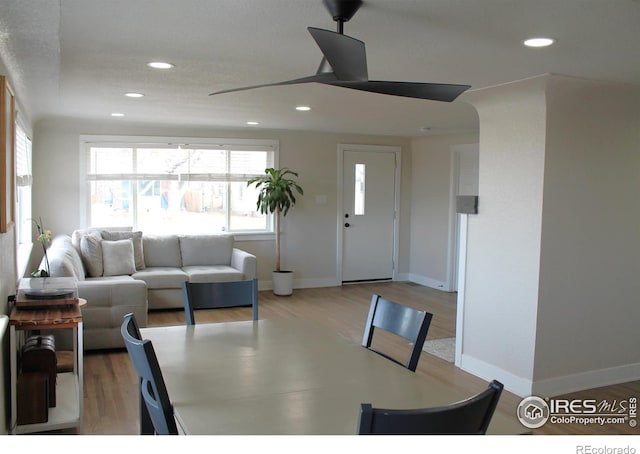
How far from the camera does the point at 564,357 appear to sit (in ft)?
12.6

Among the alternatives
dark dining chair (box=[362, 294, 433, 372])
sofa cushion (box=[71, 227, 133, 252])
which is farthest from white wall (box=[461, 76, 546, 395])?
sofa cushion (box=[71, 227, 133, 252])

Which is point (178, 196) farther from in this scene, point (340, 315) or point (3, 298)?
point (3, 298)

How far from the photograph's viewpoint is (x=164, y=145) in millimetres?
6910

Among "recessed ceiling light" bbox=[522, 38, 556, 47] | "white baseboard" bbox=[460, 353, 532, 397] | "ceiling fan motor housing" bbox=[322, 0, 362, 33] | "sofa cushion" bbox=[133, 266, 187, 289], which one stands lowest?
"white baseboard" bbox=[460, 353, 532, 397]

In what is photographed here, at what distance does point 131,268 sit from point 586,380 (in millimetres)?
4523

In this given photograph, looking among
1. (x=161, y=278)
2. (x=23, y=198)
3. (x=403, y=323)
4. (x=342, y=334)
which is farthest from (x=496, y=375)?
(x=23, y=198)

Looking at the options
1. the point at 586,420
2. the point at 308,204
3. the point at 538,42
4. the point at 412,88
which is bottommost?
the point at 586,420

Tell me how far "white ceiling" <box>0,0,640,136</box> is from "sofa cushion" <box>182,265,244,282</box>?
7.41 feet

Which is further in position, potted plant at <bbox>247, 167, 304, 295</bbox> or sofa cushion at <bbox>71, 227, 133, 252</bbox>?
potted plant at <bbox>247, 167, 304, 295</bbox>

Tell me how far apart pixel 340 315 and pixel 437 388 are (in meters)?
4.25

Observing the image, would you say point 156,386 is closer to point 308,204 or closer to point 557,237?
point 557,237

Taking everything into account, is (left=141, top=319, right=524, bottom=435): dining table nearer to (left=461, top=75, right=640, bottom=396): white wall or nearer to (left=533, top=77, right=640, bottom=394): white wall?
(left=461, top=75, right=640, bottom=396): white wall

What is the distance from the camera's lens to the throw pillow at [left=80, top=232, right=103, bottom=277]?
19.1 feet

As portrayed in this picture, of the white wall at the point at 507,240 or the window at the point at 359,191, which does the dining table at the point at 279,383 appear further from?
the window at the point at 359,191
